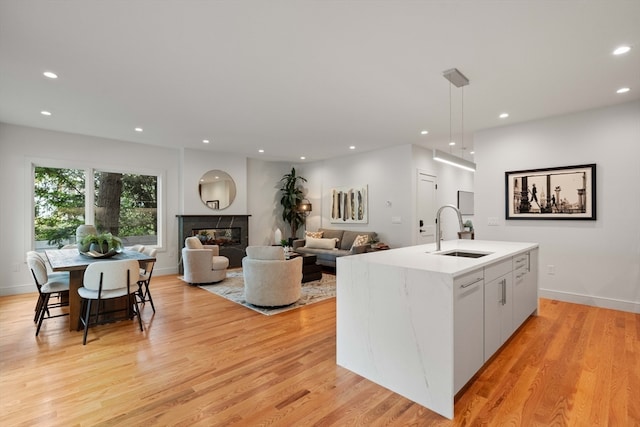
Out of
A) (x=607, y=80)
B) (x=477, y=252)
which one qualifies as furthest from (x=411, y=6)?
(x=607, y=80)

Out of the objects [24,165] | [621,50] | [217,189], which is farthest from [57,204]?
[621,50]

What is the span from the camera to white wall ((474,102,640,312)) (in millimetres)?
3959

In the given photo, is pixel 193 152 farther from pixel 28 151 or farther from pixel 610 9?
pixel 610 9

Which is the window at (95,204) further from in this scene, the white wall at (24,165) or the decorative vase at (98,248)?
the decorative vase at (98,248)

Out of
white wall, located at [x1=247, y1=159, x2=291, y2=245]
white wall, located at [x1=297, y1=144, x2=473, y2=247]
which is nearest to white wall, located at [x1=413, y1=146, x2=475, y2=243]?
white wall, located at [x1=297, y1=144, x2=473, y2=247]

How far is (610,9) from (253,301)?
4484 mm

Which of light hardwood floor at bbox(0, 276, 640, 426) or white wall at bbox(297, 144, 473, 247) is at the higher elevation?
white wall at bbox(297, 144, 473, 247)

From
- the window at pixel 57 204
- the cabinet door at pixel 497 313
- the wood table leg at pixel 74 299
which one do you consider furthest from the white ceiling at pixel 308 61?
the wood table leg at pixel 74 299

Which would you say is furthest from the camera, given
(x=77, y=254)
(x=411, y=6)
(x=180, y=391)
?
(x=77, y=254)

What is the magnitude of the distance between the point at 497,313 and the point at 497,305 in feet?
0.24

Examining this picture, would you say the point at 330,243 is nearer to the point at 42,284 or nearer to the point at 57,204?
the point at 42,284

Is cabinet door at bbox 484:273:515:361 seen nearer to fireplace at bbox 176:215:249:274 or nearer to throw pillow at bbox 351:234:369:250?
throw pillow at bbox 351:234:369:250

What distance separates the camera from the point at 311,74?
315cm

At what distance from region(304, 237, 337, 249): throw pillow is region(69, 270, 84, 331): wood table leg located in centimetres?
452
